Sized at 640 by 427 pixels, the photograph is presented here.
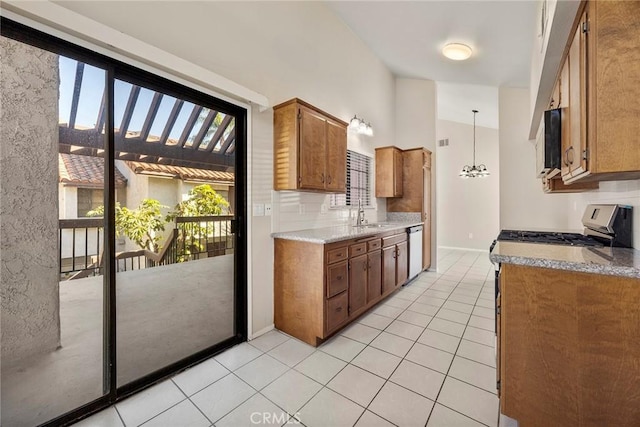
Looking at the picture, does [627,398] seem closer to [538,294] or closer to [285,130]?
[538,294]

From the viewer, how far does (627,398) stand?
1104mm

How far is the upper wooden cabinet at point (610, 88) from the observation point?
1.06m

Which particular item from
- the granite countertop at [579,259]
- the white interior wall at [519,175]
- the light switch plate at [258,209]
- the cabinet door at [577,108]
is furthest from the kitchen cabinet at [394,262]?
the white interior wall at [519,175]

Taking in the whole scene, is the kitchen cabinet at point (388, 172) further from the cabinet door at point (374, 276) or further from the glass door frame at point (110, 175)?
the glass door frame at point (110, 175)

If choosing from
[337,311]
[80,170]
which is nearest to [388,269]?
[337,311]

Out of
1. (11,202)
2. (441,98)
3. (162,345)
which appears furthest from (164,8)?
(441,98)

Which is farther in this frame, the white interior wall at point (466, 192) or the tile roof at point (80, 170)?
the white interior wall at point (466, 192)

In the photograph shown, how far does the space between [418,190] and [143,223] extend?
4094mm

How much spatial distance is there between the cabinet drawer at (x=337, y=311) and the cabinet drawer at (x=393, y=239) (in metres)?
1.00

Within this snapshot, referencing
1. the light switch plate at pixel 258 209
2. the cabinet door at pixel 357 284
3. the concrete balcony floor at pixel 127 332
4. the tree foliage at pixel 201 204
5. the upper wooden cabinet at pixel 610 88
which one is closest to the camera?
the upper wooden cabinet at pixel 610 88

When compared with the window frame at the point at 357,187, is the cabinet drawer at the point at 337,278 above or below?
below

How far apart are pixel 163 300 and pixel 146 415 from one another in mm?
686

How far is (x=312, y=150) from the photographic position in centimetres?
265

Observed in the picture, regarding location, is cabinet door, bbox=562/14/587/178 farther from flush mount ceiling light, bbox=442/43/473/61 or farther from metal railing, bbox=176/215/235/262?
flush mount ceiling light, bbox=442/43/473/61
